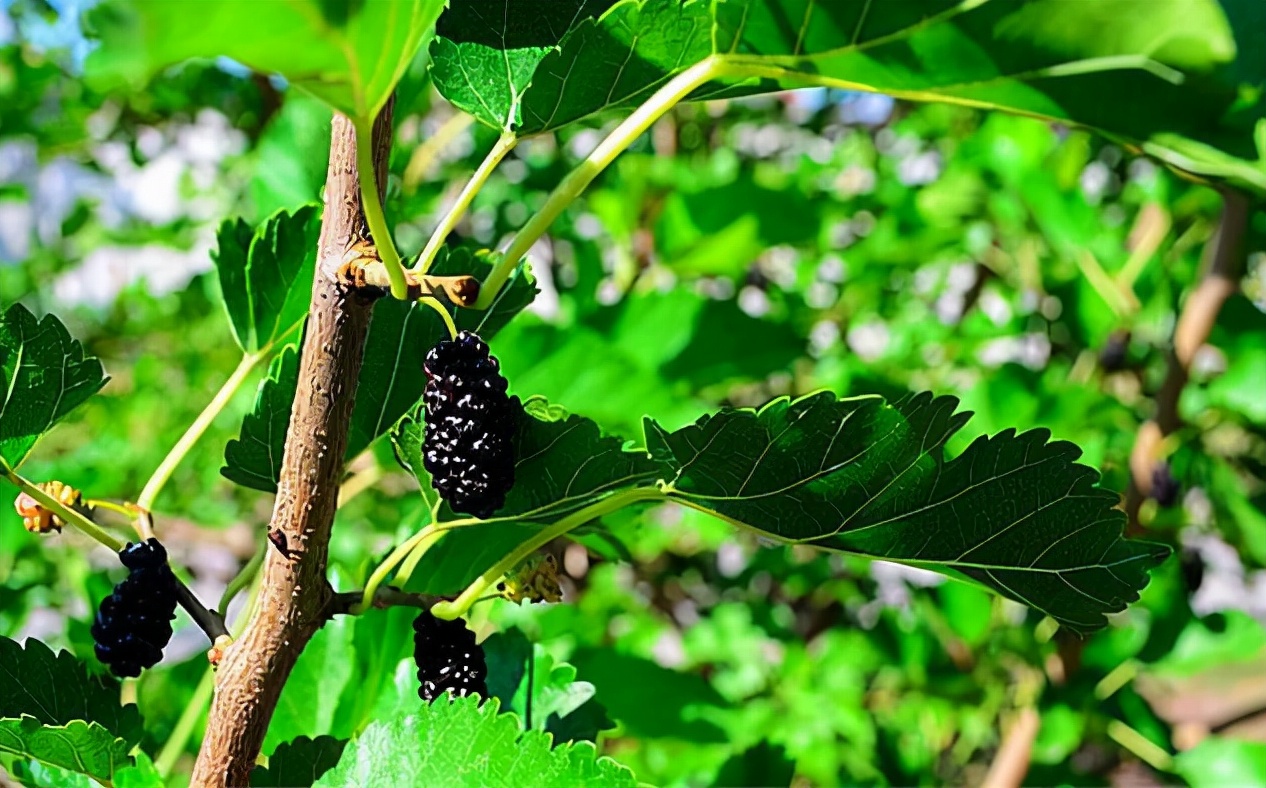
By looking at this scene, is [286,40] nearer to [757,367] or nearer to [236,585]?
[236,585]

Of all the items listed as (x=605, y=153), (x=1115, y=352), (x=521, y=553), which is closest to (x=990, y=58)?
(x=605, y=153)

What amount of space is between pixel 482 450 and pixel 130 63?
176 millimetres

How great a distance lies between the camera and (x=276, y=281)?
0.49 m

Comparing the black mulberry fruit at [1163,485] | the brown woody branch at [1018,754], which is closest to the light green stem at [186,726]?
the brown woody branch at [1018,754]

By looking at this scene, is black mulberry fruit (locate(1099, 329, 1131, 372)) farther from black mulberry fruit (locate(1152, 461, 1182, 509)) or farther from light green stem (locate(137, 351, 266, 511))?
light green stem (locate(137, 351, 266, 511))

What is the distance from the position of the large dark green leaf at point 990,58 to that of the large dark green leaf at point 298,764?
0.27 metres

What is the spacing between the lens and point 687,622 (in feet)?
6.34

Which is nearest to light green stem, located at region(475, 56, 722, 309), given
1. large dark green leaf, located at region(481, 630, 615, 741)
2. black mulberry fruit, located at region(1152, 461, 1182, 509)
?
large dark green leaf, located at region(481, 630, 615, 741)

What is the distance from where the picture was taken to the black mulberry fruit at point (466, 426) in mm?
366

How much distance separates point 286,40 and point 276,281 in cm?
26

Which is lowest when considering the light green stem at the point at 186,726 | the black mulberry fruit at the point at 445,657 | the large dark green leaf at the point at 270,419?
the black mulberry fruit at the point at 445,657

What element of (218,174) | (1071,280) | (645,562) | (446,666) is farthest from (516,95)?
(218,174)

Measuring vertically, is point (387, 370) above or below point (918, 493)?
above

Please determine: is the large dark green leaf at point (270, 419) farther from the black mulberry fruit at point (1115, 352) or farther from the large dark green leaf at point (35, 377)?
the black mulberry fruit at point (1115, 352)
